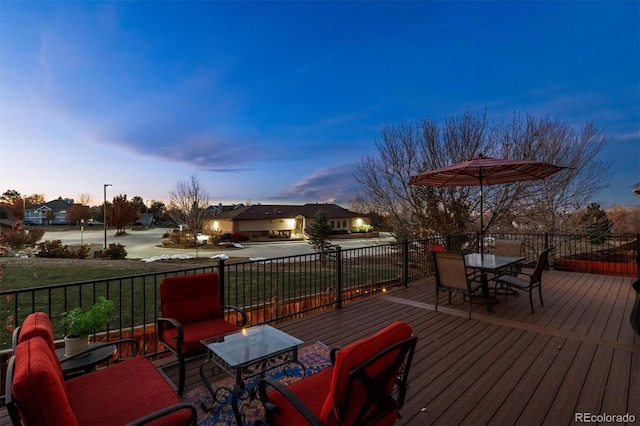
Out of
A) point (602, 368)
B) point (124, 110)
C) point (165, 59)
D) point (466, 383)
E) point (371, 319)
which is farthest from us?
point (124, 110)

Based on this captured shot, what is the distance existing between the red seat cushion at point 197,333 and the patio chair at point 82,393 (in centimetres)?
43

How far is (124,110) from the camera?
31.7 ft

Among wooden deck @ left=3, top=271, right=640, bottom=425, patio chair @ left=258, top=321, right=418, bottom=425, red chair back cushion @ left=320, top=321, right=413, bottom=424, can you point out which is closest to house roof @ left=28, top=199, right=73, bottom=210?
wooden deck @ left=3, top=271, right=640, bottom=425

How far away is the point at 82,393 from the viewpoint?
1827 millimetres

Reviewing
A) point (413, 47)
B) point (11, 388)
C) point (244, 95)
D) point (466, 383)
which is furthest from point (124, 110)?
point (466, 383)

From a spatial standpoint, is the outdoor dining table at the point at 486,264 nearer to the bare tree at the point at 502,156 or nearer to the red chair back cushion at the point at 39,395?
the red chair back cushion at the point at 39,395

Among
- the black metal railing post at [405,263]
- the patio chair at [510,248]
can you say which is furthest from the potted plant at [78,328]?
the patio chair at [510,248]

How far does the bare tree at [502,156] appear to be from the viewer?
10.0 meters

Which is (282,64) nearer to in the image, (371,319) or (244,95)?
(244,95)

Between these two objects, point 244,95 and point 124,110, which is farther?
point 244,95

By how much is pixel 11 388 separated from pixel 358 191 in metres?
12.3

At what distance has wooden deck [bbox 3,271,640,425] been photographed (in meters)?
2.24

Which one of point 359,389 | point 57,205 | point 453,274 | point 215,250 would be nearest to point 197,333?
point 359,389

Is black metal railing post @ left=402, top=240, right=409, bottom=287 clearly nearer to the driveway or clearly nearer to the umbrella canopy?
the umbrella canopy
